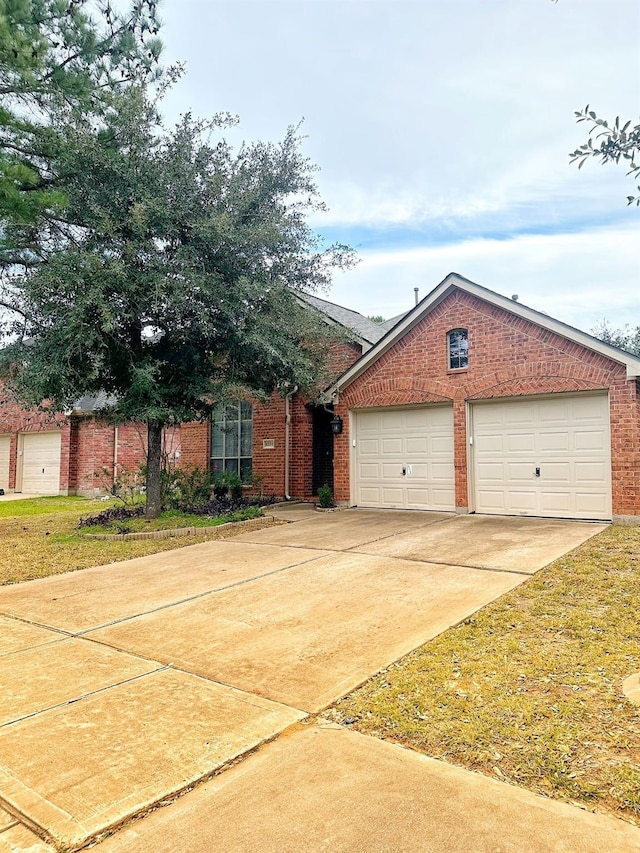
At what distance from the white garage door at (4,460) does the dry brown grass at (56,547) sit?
9.18m

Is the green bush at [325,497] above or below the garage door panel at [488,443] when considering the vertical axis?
below

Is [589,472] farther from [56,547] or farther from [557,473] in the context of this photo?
[56,547]

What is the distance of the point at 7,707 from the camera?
133 inches

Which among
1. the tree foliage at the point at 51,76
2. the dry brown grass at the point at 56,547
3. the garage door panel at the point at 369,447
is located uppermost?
the tree foliage at the point at 51,76

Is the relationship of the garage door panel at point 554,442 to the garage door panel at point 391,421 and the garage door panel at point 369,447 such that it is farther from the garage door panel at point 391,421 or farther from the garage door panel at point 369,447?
the garage door panel at point 369,447

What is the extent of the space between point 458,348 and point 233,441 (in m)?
7.01

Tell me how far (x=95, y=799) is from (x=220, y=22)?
9.55 metres

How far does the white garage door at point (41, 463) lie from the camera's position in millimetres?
19672

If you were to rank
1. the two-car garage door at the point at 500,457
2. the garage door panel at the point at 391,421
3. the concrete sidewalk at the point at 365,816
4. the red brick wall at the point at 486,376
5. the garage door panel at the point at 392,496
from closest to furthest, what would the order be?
the concrete sidewalk at the point at 365,816
the red brick wall at the point at 486,376
the two-car garage door at the point at 500,457
the garage door panel at the point at 392,496
the garage door panel at the point at 391,421

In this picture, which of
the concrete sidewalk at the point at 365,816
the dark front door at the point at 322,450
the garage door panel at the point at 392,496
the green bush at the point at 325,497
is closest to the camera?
the concrete sidewalk at the point at 365,816

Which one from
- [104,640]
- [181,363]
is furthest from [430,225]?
[104,640]

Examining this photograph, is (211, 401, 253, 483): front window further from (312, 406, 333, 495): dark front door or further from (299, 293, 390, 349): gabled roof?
(299, 293, 390, 349): gabled roof

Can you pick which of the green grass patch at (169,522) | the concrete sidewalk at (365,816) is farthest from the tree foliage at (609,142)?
the green grass patch at (169,522)

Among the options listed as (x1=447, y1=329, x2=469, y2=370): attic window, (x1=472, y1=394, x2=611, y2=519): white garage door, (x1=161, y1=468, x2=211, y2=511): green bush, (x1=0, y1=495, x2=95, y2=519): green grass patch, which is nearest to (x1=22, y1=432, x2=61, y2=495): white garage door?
(x1=0, y1=495, x2=95, y2=519): green grass patch
